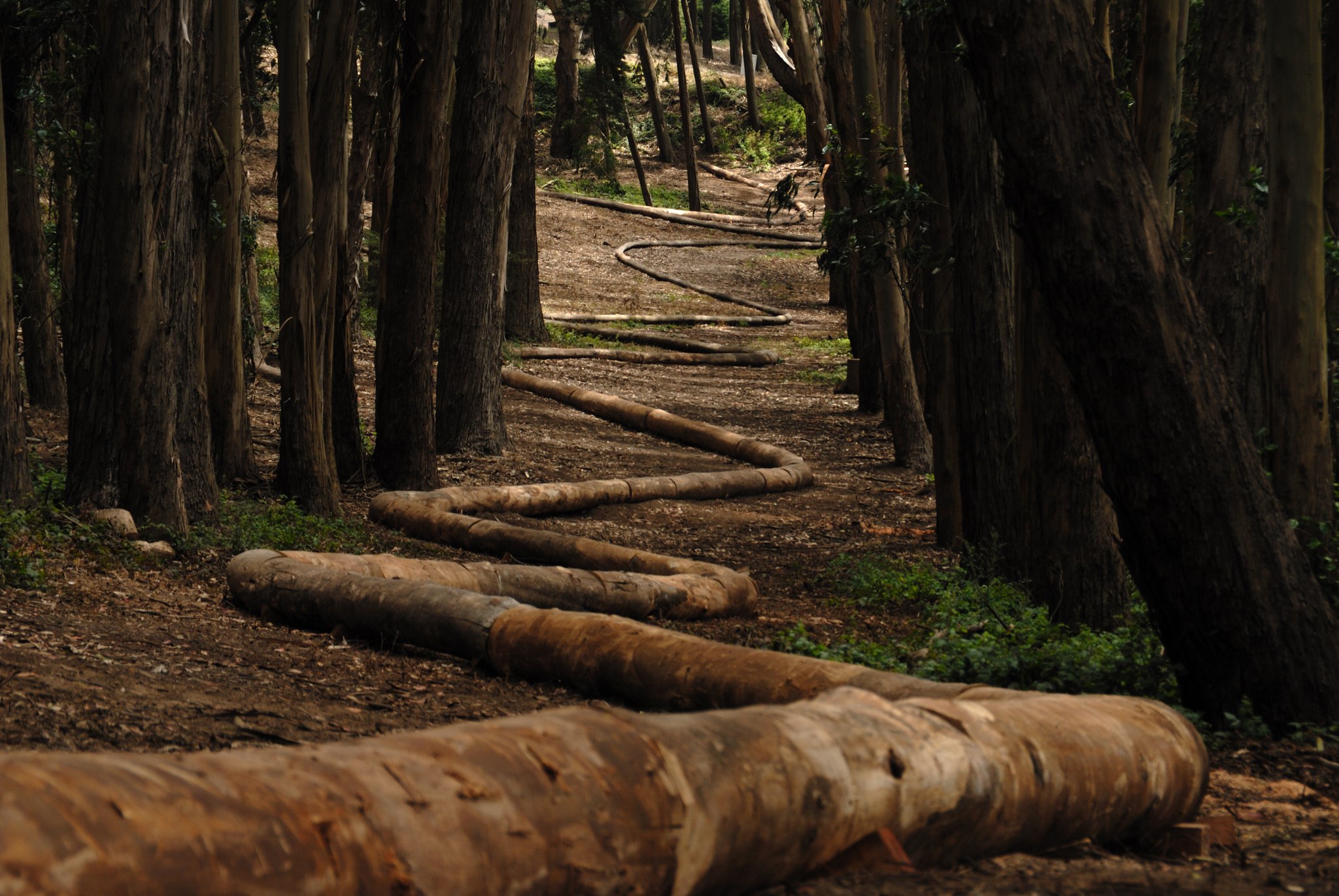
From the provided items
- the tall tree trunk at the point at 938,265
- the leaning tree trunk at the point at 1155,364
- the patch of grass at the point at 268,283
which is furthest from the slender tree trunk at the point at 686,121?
the leaning tree trunk at the point at 1155,364

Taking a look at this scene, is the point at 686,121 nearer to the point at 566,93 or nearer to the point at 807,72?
the point at 566,93

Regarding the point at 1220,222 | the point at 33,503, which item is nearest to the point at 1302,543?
the point at 1220,222

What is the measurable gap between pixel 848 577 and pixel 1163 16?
418 centimetres

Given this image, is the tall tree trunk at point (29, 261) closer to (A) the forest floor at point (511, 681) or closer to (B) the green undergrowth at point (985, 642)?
(A) the forest floor at point (511, 681)

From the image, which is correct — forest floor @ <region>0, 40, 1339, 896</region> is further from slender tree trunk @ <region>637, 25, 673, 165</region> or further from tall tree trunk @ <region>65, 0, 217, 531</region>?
slender tree trunk @ <region>637, 25, 673, 165</region>

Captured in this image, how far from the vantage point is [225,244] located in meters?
8.78

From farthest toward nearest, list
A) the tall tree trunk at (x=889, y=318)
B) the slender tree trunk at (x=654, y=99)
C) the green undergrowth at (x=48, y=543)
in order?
the slender tree trunk at (x=654, y=99)
the tall tree trunk at (x=889, y=318)
the green undergrowth at (x=48, y=543)

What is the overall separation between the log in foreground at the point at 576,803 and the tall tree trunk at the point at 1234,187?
5.18 metres

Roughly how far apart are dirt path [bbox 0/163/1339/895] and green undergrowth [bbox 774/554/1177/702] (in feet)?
1.11

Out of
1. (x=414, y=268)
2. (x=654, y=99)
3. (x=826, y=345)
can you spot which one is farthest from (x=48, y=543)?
(x=654, y=99)

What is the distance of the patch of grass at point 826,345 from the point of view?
22.4 m

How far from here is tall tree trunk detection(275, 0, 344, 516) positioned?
8406 mm

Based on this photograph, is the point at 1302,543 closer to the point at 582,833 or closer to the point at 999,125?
the point at 999,125

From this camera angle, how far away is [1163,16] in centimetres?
731
